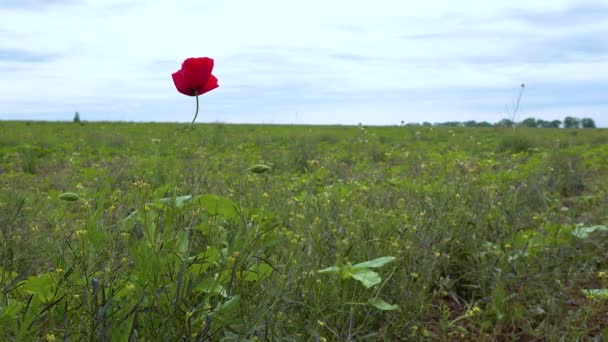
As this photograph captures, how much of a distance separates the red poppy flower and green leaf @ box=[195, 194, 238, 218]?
419 mm

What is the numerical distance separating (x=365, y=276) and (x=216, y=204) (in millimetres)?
640

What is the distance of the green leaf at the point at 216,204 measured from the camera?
2145mm

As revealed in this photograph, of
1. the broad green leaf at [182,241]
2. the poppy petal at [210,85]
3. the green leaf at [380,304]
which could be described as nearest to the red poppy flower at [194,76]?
the poppy petal at [210,85]

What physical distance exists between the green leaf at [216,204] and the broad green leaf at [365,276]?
524 mm

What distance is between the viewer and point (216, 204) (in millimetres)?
2143

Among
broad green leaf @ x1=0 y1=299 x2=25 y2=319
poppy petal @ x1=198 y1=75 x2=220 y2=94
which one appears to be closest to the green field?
broad green leaf @ x1=0 y1=299 x2=25 y2=319

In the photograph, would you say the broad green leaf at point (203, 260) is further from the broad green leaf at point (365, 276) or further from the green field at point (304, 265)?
the broad green leaf at point (365, 276)

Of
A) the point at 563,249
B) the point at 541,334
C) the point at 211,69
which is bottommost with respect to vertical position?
the point at 541,334

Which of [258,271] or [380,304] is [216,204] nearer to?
[258,271]

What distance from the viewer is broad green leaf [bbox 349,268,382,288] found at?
2.18 meters

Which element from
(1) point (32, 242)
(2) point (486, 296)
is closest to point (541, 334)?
(2) point (486, 296)

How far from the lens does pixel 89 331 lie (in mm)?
1699

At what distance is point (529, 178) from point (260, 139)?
6.24m

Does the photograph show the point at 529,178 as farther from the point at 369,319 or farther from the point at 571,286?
the point at 369,319
